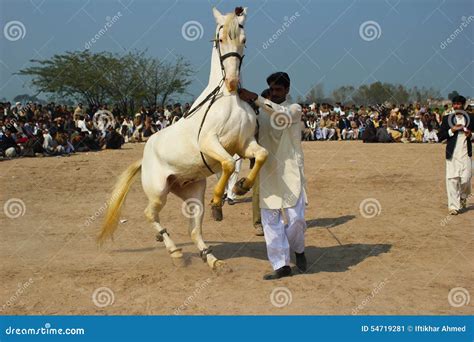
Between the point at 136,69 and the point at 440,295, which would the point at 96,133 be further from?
the point at 440,295

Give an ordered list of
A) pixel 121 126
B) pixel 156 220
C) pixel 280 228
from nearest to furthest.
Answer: pixel 280 228 < pixel 156 220 < pixel 121 126

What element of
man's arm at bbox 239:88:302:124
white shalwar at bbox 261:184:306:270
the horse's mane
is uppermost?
the horse's mane

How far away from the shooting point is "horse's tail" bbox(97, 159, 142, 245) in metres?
7.32

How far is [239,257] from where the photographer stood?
23.7ft

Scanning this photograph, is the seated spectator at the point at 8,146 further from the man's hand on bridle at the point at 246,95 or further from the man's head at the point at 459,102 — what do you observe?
the man's hand on bridle at the point at 246,95

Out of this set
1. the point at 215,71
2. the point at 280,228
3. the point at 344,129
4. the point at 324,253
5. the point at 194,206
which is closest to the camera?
the point at 280,228

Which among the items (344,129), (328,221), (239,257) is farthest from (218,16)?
(344,129)

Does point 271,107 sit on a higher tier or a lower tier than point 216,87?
lower

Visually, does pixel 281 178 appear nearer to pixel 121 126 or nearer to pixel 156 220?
pixel 156 220

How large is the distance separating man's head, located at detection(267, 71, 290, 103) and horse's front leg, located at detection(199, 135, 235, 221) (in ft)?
2.64

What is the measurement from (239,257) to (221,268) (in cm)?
82

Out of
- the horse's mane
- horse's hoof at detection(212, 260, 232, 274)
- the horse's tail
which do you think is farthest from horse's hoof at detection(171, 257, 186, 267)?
the horse's mane

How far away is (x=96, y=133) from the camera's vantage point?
20.3 metres

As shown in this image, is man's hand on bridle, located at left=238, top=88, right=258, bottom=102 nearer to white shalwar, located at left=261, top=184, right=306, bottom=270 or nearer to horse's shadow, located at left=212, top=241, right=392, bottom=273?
white shalwar, located at left=261, top=184, right=306, bottom=270
